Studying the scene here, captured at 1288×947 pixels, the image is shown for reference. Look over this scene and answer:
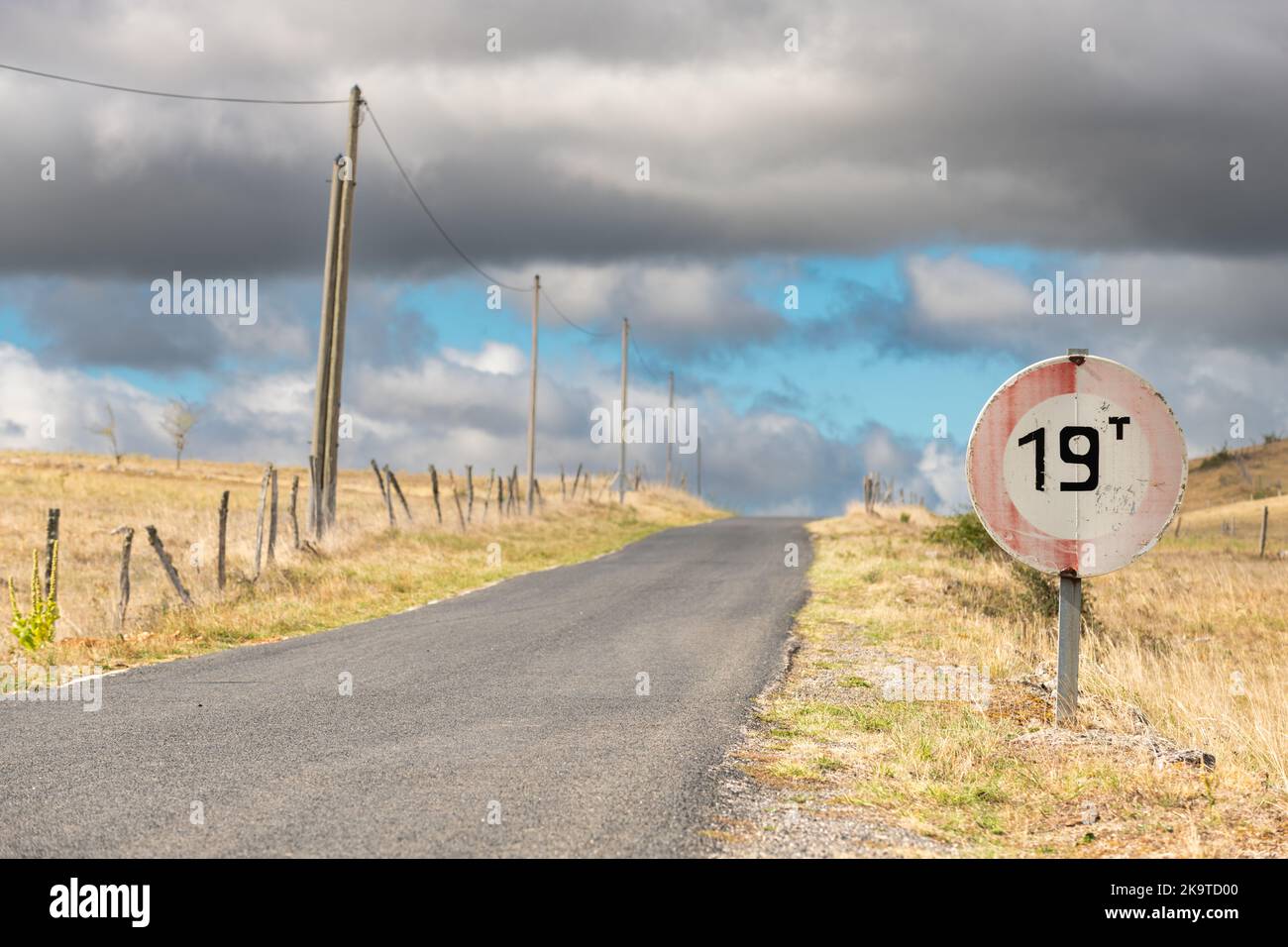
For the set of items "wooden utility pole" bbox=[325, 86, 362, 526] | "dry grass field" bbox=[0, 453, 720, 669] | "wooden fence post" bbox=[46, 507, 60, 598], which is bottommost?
"dry grass field" bbox=[0, 453, 720, 669]

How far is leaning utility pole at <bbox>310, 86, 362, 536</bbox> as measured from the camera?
24.4 metres

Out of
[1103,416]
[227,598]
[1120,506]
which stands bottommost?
[227,598]

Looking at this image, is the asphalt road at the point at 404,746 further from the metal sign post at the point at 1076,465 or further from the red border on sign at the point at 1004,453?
the metal sign post at the point at 1076,465

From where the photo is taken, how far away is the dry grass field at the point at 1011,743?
18.2 feet

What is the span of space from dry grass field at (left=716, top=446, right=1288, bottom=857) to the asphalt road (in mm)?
566

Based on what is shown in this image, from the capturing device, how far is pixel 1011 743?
7.40 meters

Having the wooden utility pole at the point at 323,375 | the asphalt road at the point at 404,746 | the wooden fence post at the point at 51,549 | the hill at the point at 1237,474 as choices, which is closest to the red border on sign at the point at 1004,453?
the asphalt road at the point at 404,746

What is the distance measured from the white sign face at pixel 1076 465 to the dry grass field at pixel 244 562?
8810 mm

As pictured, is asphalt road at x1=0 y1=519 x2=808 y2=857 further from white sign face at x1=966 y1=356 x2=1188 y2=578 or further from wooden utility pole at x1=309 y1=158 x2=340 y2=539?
wooden utility pole at x1=309 y1=158 x2=340 y2=539

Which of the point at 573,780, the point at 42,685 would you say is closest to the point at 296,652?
the point at 42,685

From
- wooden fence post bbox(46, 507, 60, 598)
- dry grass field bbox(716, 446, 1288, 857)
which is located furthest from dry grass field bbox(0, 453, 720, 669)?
dry grass field bbox(716, 446, 1288, 857)
